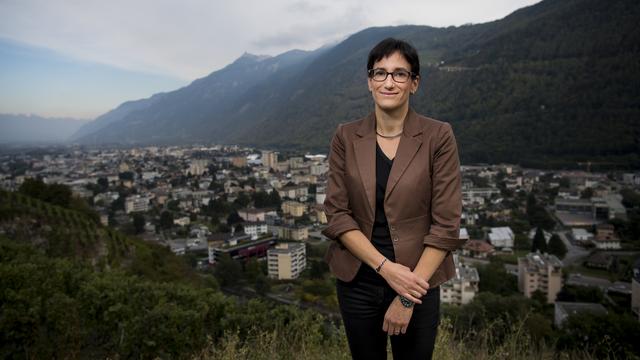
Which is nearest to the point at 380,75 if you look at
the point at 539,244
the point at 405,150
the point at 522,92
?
the point at 405,150

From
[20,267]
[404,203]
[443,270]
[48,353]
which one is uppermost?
[404,203]

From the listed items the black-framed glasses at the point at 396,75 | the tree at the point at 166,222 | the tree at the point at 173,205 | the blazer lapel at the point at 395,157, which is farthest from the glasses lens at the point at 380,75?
the tree at the point at 173,205

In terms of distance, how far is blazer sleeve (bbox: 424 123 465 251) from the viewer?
112 cm

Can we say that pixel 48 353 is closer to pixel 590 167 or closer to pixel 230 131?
pixel 590 167

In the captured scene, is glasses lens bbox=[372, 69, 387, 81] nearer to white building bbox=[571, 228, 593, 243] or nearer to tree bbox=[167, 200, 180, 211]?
white building bbox=[571, 228, 593, 243]

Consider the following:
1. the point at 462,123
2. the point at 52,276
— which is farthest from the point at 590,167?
the point at 52,276

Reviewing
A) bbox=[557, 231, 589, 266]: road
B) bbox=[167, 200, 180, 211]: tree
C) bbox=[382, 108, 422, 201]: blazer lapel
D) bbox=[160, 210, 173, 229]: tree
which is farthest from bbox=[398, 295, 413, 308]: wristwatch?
bbox=[167, 200, 180, 211]: tree

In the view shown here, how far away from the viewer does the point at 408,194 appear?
1138mm

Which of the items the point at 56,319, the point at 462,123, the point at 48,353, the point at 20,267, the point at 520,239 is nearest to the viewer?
the point at 48,353

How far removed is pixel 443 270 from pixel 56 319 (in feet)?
9.96

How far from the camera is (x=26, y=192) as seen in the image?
16.0 meters

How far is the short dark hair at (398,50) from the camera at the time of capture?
3.85 feet

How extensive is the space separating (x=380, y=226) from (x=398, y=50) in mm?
472

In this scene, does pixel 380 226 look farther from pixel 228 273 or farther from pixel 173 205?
pixel 173 205
